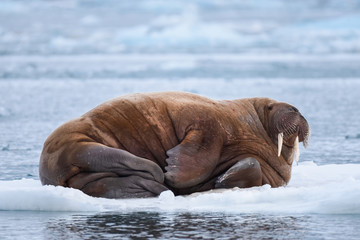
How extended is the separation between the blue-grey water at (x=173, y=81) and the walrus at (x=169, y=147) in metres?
0.56

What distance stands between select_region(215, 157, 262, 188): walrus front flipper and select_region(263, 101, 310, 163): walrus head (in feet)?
1.79

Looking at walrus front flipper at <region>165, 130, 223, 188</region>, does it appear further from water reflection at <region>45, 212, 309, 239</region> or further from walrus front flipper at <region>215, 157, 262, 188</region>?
water reflection at <region>45, 212, 309, 239</region>

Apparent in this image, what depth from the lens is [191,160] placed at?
605 centimetres

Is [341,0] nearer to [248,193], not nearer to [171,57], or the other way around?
[171,57]

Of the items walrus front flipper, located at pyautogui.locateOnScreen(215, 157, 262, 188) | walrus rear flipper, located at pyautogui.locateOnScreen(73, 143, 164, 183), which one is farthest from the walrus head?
walrus rear flipper, located at pyautogui.locateOnScreen(73, 143, 164, 183)

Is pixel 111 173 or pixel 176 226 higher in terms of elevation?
pixel 111 173

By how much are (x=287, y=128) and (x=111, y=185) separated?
184 cm

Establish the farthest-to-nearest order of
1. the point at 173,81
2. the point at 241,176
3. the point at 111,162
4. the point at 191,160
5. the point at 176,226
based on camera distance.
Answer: the point at 173,81 → the point at 241,176 → the point at 191,160 → the point at 111,162 → the point at 176,226

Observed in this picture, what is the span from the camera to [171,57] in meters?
31.7

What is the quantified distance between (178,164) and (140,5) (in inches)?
2377

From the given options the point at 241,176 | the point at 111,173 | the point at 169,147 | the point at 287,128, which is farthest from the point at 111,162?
the point at 287,128

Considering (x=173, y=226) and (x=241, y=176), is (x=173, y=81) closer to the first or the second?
(x=241, y=176)

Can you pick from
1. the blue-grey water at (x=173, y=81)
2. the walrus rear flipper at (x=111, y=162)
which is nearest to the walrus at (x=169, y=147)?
the walrus rear flipper at (x=111, y=162)

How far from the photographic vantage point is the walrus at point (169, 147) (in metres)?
5.87
